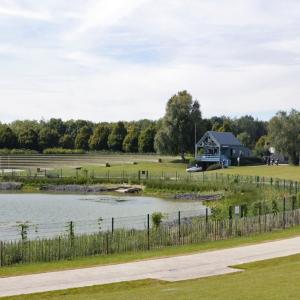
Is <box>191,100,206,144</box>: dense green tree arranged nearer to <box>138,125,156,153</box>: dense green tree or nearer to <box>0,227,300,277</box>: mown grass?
<box>138,125,156,153</box>: dense green tree

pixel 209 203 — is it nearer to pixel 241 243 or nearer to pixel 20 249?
pixel 241 243

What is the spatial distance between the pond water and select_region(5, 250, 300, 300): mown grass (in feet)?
56.8

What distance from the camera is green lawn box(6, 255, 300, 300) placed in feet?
54.7

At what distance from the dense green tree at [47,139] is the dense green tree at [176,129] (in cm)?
4264

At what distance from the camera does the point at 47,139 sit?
15588 cm

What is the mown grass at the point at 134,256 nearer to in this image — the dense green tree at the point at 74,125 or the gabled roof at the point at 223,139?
the gabled roof at the point at 223,139

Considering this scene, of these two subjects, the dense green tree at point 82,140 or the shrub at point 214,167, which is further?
the dense green tree at point 82,140

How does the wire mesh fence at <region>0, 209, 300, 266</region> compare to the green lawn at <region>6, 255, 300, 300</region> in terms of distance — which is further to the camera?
the wire mesh fence at <region>0, 209, 300, 266</region>

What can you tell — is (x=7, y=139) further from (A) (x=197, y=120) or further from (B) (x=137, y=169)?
(B) (x=137, y=169)

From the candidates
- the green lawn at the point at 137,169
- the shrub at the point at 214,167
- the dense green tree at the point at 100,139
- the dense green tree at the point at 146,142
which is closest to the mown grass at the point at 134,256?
the green lawn at the point at 137,169

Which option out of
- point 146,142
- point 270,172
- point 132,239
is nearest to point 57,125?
point 146,142

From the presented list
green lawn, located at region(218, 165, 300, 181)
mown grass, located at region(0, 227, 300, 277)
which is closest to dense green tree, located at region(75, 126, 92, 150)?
green lawn, located at region(218, 165, 300, 181)

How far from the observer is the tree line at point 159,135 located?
375ft

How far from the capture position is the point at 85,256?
26953mm
